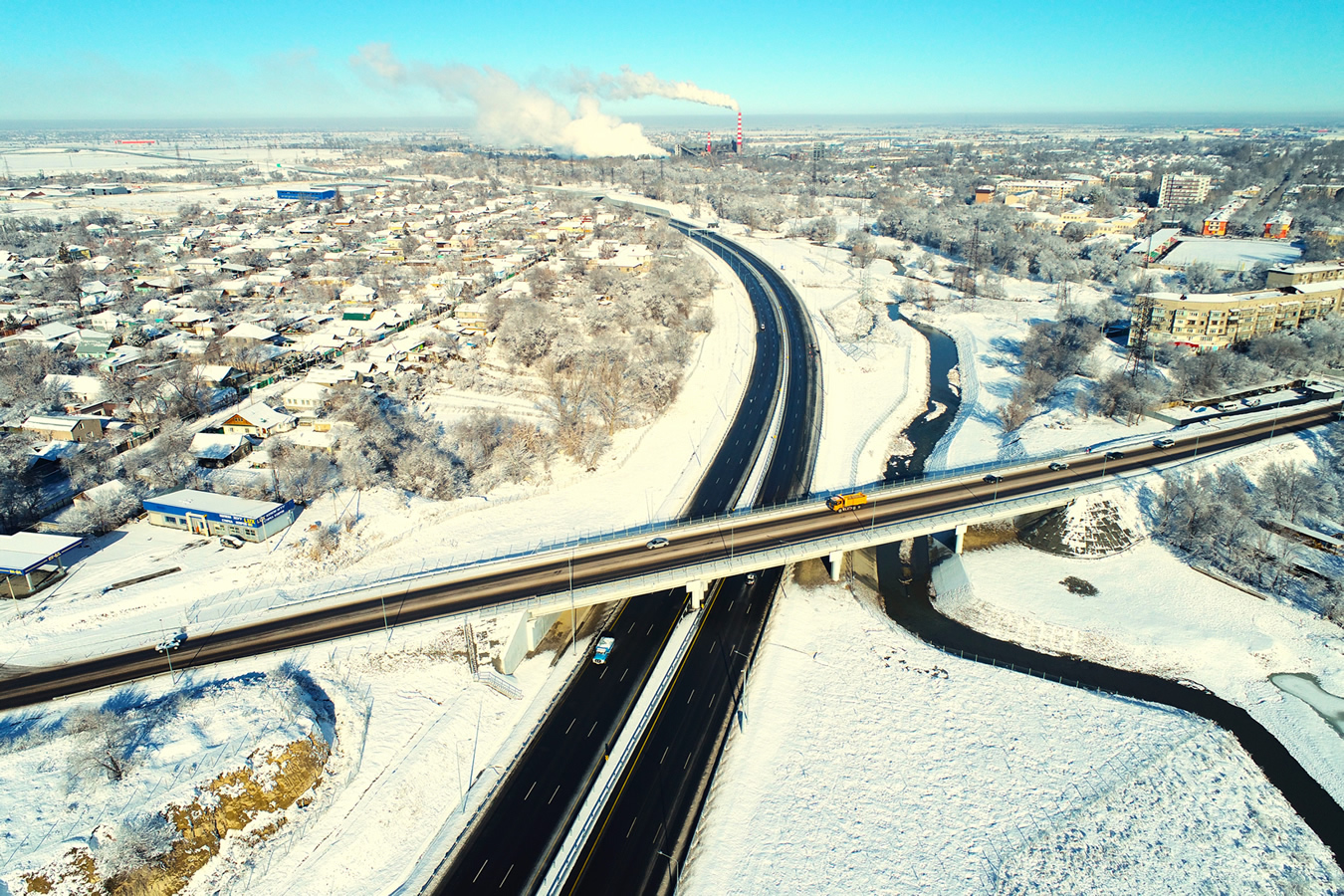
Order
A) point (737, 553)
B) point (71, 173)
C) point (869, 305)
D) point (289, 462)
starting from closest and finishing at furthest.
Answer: point (737, 553) → point (289, 462) → point (869, 305) → point (71, 173)

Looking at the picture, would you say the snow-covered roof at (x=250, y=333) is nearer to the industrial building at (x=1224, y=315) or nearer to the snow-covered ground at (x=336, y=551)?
the snow-covered ground at (x=336, y=551)

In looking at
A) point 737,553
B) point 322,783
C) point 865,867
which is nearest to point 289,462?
point 322,783

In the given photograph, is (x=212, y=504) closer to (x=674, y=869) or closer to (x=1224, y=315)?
(x=674, y=869)

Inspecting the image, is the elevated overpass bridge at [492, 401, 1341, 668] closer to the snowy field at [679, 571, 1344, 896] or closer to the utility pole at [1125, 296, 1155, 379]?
the snowy field at [679, 571, 1344, 896]

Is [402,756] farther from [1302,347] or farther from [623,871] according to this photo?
[1302,347]

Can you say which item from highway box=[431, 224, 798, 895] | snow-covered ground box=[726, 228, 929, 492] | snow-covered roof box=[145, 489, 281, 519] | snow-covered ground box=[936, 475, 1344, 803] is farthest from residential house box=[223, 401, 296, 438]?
snow-covered ground box=[936, 475, 1344, 803]
